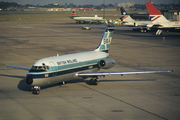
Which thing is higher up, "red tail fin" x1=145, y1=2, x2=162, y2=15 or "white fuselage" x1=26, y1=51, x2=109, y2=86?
"red tail fin" x1=145, y1=2, x2=162, y2=15

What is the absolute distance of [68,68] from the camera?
26344 mm

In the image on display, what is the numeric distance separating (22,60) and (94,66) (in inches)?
664

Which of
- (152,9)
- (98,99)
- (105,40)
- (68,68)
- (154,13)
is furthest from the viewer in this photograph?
(154,13)

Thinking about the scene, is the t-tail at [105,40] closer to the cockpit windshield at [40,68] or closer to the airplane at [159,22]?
the cockpit windshield at [40,68]

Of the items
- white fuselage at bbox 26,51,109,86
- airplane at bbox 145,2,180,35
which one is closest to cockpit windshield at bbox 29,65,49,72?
white fuselage at bbox 26,51,109,86

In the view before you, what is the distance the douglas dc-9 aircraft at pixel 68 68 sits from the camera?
2409cm

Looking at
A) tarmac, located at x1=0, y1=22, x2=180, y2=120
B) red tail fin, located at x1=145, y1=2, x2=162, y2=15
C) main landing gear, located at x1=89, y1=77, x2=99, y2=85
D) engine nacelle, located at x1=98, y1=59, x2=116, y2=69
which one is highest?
red tail fin, located at x1=145, y1=2, x2=162, y2=15

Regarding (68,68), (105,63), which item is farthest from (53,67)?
(105,63)

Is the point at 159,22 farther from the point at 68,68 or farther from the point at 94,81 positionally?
the point at 68,68

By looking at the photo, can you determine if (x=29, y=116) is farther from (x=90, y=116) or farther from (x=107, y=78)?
(x=107, y=78)

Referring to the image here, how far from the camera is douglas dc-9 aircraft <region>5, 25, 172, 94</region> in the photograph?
2409 cm

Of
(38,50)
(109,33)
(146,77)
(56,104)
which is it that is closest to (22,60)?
(38,50)

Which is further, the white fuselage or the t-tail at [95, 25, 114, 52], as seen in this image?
the t-tail at [95, 25, 114, 52]

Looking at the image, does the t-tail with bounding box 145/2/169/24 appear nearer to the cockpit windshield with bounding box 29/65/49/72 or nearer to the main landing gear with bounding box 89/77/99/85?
the main landing gear with bounding box 89/77/99/85
